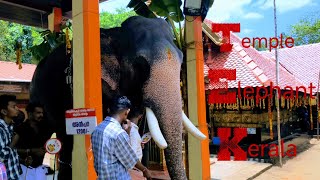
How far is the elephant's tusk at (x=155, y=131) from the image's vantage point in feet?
10.5

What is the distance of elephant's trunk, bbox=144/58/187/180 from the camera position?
3.53 metres

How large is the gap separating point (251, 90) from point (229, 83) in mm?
648

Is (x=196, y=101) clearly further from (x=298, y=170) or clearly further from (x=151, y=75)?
(x=298, y=170)

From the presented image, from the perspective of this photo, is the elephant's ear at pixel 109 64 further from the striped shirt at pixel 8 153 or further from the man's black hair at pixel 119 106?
the man's black hair at pixel 119 106

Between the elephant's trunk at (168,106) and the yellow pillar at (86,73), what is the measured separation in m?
0.57

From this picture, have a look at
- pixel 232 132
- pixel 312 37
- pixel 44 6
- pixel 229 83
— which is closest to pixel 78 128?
pixel 44 6

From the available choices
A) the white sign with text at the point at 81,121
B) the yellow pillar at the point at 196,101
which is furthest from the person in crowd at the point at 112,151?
the yellow pillar at the point at 196,101

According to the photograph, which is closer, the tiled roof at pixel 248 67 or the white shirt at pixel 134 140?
the white shirt at pixel 134 140

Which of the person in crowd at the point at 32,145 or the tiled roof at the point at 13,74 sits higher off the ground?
the tiled roof at the point at 13,74

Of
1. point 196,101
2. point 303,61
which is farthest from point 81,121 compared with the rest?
point 303,61

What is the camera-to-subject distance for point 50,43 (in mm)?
7371

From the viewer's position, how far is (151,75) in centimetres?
379
